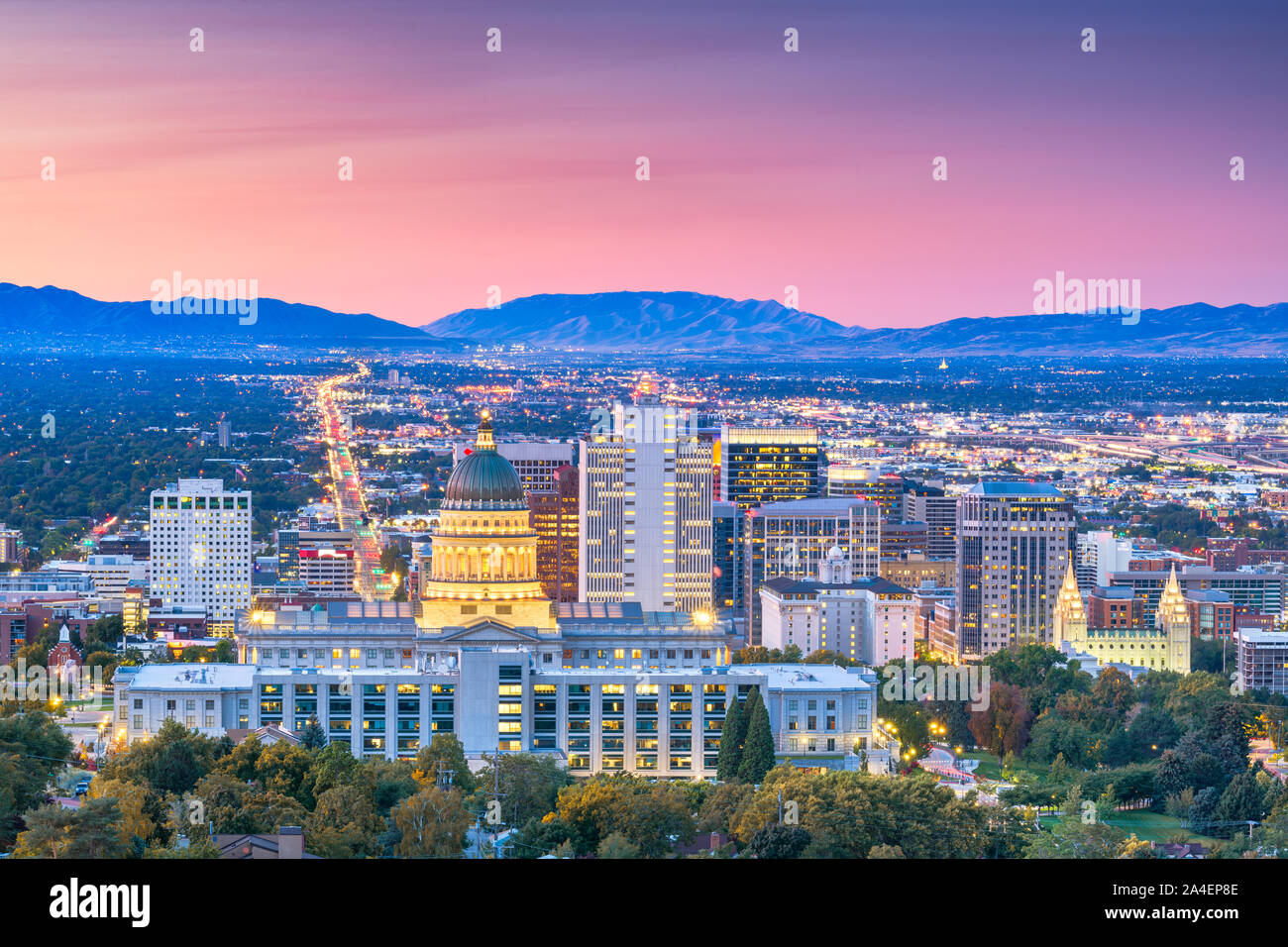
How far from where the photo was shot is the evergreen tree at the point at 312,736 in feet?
185

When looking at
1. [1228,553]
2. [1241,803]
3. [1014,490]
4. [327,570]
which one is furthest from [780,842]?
[1228,553]

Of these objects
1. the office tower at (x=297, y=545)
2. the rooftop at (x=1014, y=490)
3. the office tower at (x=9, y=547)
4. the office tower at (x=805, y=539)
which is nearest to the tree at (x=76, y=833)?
the rooftop at (x=1014, y=490)

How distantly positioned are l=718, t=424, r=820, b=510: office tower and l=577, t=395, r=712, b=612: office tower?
35.7 m

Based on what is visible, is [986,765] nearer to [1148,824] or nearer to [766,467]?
[1148,824]

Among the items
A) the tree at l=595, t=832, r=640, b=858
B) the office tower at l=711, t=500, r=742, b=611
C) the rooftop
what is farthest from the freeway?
the tree at l=595, t=832, r=640, b=858

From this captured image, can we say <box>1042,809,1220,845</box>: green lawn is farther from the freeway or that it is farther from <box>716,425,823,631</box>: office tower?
<box>716,425,823,631</box>: office tower

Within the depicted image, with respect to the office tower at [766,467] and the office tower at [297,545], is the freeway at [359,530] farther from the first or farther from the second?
the office tower at [766,467]

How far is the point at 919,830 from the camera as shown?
42.6 meters

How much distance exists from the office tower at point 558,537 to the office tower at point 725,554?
10.1 m

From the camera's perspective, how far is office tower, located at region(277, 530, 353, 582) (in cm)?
12576
